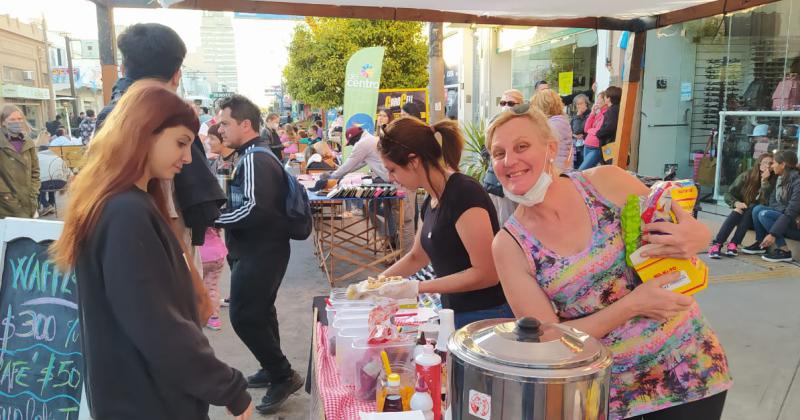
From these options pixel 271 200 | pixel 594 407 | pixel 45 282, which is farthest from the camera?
pixel 271 200

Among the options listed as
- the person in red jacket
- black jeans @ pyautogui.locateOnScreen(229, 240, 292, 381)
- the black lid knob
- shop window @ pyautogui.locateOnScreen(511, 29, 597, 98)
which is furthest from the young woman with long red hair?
shop window @ pyautogui.locateOnScreen(511, 29, 597, 98)

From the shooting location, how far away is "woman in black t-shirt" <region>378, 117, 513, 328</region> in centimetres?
228

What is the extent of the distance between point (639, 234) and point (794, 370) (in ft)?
10.4

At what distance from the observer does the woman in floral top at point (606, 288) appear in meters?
1.52

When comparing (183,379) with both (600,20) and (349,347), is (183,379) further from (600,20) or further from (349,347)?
(600,20)

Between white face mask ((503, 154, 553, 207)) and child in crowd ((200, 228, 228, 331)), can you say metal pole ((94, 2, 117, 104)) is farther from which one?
white face mask ((503, 154, 553, 207))

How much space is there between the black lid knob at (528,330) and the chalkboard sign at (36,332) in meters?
1.94

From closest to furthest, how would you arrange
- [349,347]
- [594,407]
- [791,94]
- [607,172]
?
[594,407] < [607,172] < [349,347] < [791,94]

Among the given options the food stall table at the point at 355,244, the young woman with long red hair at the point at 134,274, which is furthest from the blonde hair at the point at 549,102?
the young woman with long red hair at the point at 134,274

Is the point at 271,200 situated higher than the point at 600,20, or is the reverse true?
the point at 600,20

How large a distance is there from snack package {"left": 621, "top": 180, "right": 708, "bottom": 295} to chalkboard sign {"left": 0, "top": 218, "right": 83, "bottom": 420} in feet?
7.11

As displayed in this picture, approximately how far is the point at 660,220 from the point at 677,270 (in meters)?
0.15

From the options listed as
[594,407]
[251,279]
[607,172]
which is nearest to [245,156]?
[251,279]

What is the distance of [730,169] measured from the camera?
7879 mm
